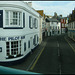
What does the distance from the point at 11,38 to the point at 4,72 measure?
12.1 meters

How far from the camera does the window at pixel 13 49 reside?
13438mm

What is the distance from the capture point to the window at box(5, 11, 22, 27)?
1342cm

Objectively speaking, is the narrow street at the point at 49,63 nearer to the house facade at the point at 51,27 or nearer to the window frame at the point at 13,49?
the window frame at the point at 13,49

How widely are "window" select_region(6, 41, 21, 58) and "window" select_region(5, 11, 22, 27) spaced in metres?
1.99

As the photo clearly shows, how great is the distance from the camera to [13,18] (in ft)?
45.1

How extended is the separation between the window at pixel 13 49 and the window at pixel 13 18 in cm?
199

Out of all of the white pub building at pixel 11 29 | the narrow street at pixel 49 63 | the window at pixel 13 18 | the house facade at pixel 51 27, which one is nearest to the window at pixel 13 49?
the white pub building at pixel 11 29

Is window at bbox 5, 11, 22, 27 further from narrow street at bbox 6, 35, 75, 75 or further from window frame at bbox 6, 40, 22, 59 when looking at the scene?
narrow street at bbox 6, 35, 75, 75

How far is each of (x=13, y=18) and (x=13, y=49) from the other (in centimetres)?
336

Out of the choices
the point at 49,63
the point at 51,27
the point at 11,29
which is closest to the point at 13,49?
the point at 11,29

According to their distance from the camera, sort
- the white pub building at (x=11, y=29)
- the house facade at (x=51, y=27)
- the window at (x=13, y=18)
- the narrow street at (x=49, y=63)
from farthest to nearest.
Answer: the house facade at (x=51, y=27), the window at (x=13, y=18), the white pub building at (x=11, y=29), the narrow street at (x=49, y=63)

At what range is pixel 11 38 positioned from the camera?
13320mm

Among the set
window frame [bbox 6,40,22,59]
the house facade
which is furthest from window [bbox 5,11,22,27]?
the house facade

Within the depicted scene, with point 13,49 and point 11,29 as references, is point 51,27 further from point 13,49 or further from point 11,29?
point 11,29
